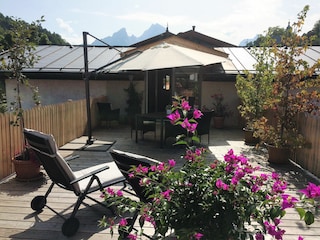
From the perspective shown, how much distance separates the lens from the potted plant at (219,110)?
9992mm

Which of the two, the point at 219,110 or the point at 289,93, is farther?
the point at 219,110

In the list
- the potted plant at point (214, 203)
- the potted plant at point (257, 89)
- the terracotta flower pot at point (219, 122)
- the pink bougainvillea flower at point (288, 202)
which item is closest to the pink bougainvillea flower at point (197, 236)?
the potted plant at point (214, 203)

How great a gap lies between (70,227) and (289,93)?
5127mm

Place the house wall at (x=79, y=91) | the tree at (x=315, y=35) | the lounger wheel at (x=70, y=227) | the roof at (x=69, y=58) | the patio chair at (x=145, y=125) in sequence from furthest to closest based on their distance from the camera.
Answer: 1. the roof at (x=69, y=58)
2. the house wall at (x=79, y=91)
3. the patio chair at (x=145, y=125)
4. the tree at (x=315, y=35)
5. the lounger wheel at (x=70, y=227)

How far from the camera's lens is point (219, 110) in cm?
1027

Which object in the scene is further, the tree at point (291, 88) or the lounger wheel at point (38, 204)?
the tree at point (291, 88)

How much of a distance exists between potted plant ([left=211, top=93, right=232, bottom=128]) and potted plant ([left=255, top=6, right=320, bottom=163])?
163 inches

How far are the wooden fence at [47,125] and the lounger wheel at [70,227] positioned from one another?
2.22m

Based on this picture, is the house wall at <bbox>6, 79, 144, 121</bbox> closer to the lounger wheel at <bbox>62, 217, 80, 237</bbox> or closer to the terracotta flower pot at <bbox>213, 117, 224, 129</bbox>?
the terracotta flower pot at <bbox>213, 117, 224, 129</bbox>

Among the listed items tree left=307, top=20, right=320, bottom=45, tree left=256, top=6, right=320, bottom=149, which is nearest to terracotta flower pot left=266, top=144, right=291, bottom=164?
tree left=256, top=6, right=320, bottom=149

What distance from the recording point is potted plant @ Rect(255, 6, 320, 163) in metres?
5.25

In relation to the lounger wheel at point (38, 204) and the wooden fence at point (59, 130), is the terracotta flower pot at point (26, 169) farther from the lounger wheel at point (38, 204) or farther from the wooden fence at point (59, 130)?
the lounger wheel at point (38, 204)

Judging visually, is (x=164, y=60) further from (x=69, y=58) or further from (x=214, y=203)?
(x=69, y=58)

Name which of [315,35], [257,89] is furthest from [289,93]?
[257,89]
